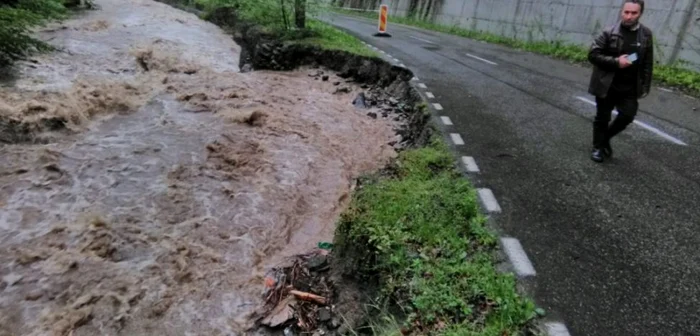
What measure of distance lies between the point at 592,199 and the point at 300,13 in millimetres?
12307

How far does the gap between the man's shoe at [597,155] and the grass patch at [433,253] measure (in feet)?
6.42

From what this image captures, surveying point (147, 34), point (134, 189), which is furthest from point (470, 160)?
point (147, 34)

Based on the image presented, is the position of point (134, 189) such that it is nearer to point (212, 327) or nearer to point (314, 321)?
point (212, 327)

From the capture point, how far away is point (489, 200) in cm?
479

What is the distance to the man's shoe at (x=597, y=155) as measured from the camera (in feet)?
18.8

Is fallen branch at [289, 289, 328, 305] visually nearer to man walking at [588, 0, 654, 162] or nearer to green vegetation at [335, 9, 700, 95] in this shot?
man walking at [588, 0, 654, 162]

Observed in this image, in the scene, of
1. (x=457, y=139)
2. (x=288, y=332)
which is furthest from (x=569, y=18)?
(x=288, y=332)

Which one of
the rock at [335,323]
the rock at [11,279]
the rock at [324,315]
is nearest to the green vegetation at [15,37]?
the rock at [11,279]

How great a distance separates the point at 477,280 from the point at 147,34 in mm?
17228

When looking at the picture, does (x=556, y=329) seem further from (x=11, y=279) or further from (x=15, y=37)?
(x=15, y=37)

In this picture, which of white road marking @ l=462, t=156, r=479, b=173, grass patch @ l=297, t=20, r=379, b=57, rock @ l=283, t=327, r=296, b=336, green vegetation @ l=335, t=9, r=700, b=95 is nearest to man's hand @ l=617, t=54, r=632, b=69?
white road marking @ l=462, t=156, r=479, b=173

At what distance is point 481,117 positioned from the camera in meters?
7.72

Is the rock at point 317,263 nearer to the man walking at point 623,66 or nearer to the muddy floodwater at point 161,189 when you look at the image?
the muddy floodwater at point 161,189

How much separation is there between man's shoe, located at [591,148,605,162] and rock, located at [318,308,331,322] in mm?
3996
